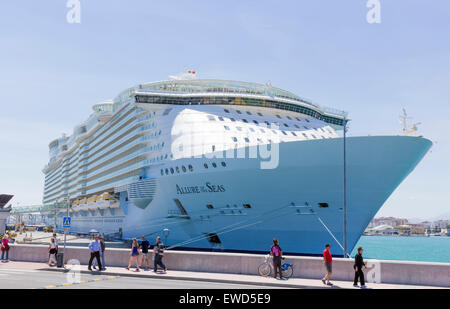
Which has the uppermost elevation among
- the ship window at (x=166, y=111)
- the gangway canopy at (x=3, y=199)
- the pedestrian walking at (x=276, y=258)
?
the ship window at (x=166, y=111)

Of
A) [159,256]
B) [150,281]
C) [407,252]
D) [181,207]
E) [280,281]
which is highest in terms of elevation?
[181,207]

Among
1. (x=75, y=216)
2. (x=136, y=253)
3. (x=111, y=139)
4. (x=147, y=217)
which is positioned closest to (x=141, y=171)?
(x=147, y=217)

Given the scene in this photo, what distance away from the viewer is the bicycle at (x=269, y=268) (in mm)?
14156

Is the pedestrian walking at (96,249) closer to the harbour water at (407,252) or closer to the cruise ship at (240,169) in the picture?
the cruise ship at (240,169)

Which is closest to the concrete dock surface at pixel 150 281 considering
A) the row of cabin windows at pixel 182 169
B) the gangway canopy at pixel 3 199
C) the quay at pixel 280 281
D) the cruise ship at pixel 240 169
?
the quay at pixel 280 281

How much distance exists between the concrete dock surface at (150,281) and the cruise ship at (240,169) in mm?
5753

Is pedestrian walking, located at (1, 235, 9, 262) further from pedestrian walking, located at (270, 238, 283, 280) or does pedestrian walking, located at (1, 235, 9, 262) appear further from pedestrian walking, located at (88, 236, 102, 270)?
pedestrian walking, located at (270, 238, 283, 280)

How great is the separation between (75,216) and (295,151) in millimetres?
41549

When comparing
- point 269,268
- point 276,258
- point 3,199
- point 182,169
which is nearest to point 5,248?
point 182,169

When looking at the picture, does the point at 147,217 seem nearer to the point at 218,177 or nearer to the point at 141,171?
the point at 141,171

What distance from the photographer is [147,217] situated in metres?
29.9

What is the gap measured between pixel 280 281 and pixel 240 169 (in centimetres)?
966

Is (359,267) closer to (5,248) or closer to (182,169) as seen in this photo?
(182,169)

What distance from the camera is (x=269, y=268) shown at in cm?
1434
